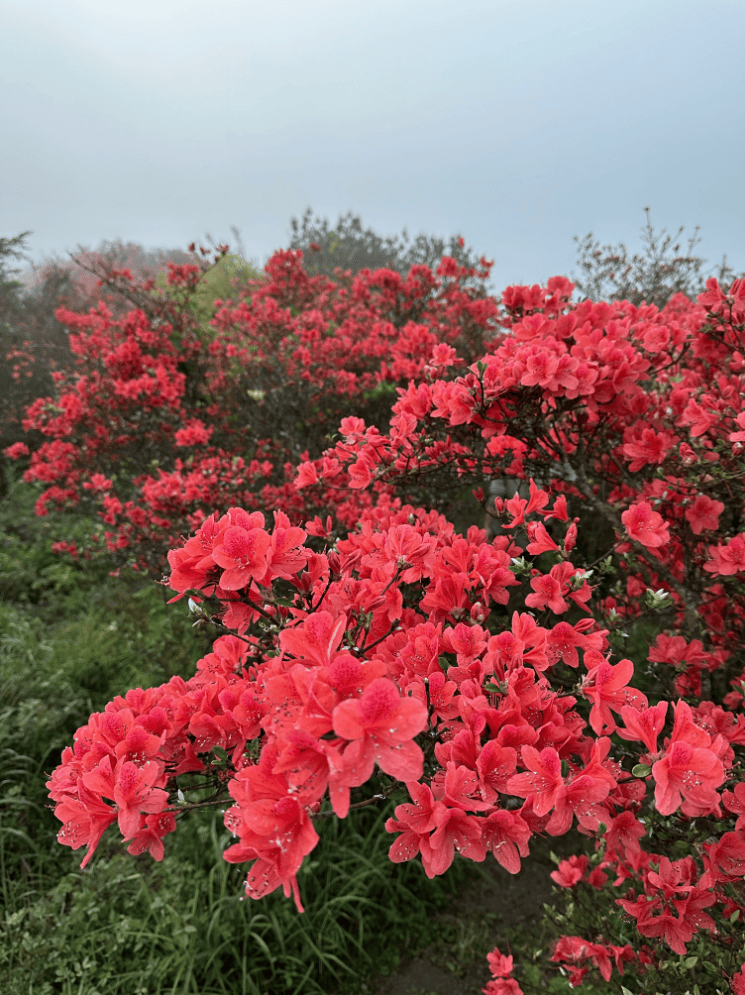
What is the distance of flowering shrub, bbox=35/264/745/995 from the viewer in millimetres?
825

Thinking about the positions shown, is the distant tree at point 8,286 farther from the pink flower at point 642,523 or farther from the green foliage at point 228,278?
the pink flower at point 642,523

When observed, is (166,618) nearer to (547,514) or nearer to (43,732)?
(43,732)

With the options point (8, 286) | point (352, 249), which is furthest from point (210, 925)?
point (352, 249)

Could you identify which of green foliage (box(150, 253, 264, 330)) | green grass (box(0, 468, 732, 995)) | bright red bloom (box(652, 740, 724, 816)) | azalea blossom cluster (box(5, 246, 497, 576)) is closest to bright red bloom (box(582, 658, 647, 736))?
bright red bloom (box(652, 740, 724, 816))

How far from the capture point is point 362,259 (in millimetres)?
16734

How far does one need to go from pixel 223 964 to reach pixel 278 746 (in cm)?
248

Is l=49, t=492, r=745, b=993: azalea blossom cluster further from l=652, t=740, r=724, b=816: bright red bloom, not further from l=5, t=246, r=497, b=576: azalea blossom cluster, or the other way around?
l=5, t=246, r=497, b=576: azalea blossom cluster

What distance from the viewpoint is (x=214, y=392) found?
5363mm

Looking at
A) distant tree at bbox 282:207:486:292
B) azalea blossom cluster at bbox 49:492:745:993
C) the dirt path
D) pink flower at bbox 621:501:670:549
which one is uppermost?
distant tree at bbox 282:207:486:292

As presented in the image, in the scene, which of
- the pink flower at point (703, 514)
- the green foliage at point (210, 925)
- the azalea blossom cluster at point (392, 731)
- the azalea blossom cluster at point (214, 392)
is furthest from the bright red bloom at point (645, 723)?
the azalea blossom cluster at point (214, 392)

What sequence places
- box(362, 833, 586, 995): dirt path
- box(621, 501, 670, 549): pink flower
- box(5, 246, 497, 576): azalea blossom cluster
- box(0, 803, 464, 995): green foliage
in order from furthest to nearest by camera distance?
box(5, 246, 497, 576): azalea blossom cluster → box(362, 833, 586, 995): dirt path → box(0, 803, 464, 995): green foliage → box(621, 501, 670, 549): pink flower

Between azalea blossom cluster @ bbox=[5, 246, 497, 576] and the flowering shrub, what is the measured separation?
1.96 m

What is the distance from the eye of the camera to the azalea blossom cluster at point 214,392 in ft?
13.5

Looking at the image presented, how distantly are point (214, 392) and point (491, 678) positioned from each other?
4.98 metres
